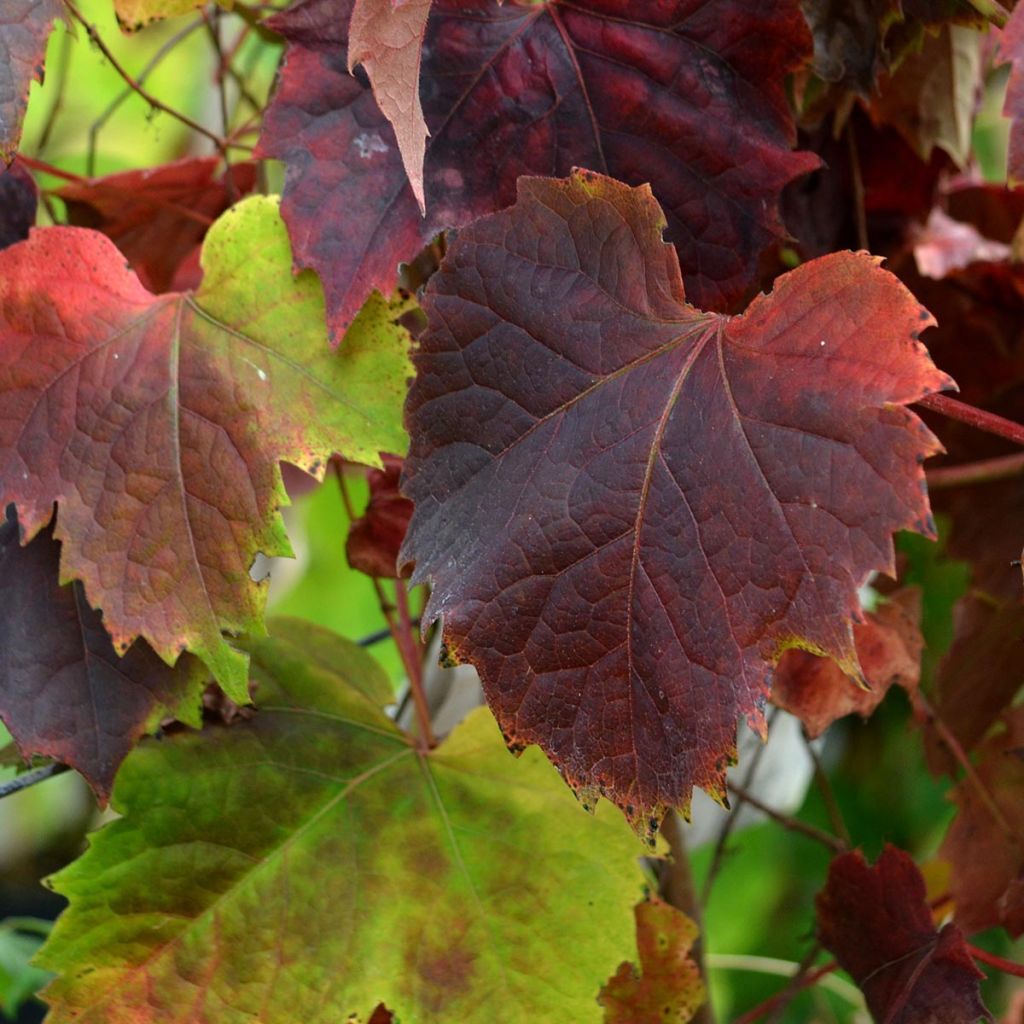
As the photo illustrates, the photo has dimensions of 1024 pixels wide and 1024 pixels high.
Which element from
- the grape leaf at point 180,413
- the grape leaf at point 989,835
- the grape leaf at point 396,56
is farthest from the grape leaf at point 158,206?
the grape leaf at point 989,835

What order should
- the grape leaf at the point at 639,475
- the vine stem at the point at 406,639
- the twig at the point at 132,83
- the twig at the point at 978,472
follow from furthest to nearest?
the twig at the point at 978,472 < the vine stem at the point at 406,639 < the twig at the point at 132,83 < the grape leaf at the point at 639,475

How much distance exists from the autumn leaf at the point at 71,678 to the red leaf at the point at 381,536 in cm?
11

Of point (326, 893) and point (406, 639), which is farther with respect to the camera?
point (406, 639)

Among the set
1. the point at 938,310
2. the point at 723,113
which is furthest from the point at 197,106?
the point at 723,113

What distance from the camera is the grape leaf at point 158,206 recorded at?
67 cm

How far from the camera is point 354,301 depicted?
0.49m

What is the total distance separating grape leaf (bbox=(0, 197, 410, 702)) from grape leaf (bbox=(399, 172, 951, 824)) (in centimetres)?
6

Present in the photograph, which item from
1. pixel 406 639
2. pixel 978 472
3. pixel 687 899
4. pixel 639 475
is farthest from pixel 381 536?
pixel 978 472

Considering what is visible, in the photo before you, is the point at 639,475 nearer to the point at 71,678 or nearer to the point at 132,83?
the point at 71,678

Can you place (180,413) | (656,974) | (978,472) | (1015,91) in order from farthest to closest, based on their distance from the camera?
(978,472) < (656,974) < (180,413) < (1015,91)

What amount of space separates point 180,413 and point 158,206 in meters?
0.27

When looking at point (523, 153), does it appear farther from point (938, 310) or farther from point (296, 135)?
point (938, 310)

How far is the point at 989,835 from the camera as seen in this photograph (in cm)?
65

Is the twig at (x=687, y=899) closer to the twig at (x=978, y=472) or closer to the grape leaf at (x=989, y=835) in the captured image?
the grape leaf at (x=989, y=835)
